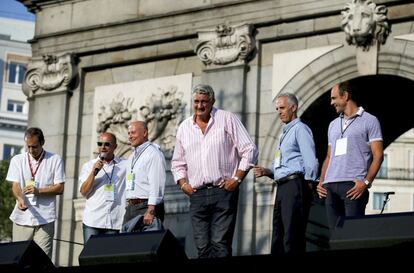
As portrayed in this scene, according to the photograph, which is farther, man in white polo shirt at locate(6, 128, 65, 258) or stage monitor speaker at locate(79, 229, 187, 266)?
man in white polo shirt at locate(6, 128, 65, 258)

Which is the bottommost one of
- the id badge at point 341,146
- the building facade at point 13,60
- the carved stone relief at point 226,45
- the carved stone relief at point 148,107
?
the id badge at point 341,146

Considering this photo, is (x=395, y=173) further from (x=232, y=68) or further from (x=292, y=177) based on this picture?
(x=292, y=177)

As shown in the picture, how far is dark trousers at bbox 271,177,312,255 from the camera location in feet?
41.0

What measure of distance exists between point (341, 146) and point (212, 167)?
54.2 inches

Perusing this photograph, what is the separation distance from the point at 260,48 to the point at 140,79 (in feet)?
7.93

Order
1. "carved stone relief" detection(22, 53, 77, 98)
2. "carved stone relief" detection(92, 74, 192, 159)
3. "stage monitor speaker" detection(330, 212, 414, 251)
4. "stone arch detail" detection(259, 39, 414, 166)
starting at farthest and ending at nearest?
"carved stone relief" detection(22, 53, 77, 98), "carved stone relief" detection(92, 74, 192, 159), "stone arch detail" detection(259, 39, 414, 166), "stage monitor speaker" detection(330, 212, 414, 251)

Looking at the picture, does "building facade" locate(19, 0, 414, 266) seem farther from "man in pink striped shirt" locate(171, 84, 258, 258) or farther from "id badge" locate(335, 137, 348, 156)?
"man in pink striped shirt" locate(171, 84, 258, 258)

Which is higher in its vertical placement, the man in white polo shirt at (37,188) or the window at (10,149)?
the window at (10,149)

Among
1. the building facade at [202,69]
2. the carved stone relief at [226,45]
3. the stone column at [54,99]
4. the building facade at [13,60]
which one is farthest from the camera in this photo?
the building facade at [13,60]

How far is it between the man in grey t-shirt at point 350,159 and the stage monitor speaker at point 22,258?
10.3ft

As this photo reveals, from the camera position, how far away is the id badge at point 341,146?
12.4 meters

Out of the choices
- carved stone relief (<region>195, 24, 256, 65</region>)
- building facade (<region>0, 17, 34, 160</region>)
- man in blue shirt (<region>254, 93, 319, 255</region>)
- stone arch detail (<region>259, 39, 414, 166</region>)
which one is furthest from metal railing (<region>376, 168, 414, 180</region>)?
man in blue shirt (<region>254, 93, 319, 255</region>)

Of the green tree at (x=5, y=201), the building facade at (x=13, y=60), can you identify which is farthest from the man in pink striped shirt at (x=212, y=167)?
the building facade at (x=13, y=60)

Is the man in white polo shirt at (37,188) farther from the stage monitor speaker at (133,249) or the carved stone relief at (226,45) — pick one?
the carved stone relief at (226,45)
